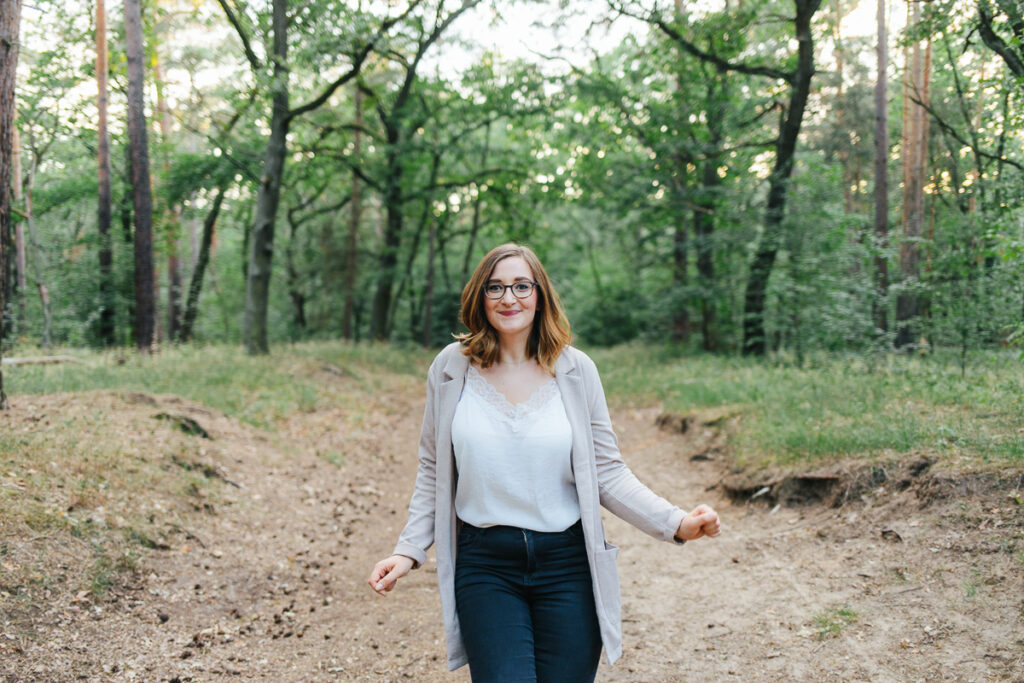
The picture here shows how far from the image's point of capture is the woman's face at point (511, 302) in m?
2.66

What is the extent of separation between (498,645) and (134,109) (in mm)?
15417

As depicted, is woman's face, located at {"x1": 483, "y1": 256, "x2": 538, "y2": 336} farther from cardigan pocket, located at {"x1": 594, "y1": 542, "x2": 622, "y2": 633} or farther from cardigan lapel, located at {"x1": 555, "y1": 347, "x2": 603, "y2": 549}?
cardigan pocket, located at {"x1": 594, "y1": 542, "x2": 622, "y2": 633}

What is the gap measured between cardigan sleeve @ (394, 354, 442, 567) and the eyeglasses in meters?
0.34

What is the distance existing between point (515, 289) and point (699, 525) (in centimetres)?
110

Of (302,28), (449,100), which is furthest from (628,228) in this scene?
(302,28)

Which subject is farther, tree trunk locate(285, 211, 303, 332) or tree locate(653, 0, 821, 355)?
tree trunk locate(285, 211, 303, 332)

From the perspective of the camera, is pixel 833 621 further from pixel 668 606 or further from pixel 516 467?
pixel 516 467

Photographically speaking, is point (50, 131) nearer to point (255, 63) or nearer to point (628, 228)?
point (255, 63)

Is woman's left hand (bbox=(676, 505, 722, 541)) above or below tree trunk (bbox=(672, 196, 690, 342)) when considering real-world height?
below

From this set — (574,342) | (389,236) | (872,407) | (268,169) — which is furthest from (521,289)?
(389,236)

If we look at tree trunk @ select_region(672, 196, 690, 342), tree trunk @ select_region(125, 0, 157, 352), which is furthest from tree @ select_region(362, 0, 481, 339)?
tree trunk @ select_region(672, 196, 690, 342)

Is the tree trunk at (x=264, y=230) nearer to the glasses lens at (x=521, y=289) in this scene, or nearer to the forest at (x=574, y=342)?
the forest at (x=574, y=342)

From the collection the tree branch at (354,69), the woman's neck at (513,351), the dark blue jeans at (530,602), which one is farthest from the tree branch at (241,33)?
the dark blue jeans at (530,602)

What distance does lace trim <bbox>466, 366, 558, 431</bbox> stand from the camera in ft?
8.39
